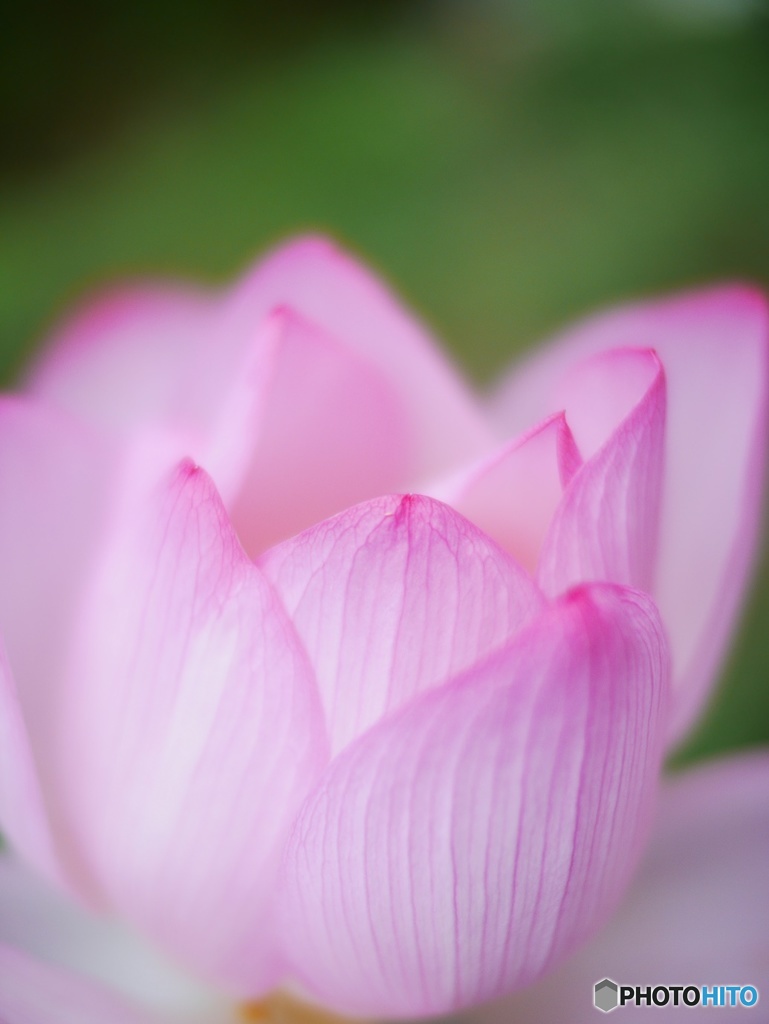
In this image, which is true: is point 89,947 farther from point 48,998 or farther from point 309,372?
point 309,372

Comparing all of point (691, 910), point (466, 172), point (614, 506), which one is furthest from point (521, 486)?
point (466, 172)

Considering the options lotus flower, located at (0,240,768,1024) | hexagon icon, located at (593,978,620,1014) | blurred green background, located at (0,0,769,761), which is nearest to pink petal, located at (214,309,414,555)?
lotus flower, located at (0,240,768,1024)

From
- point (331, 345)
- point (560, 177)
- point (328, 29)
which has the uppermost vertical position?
point (328, 29)

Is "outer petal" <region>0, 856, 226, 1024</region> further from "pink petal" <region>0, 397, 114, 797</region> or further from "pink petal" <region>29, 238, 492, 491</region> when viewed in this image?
"pink petal" <region>29, 238, 492, 491</region>

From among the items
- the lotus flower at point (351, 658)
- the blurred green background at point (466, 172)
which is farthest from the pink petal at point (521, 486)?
the blurred green background at point (466, 172)

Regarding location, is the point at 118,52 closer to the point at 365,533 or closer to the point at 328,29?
the point at 328,29

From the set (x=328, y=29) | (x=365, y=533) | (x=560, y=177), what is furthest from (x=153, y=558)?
(x=328, y=29)
